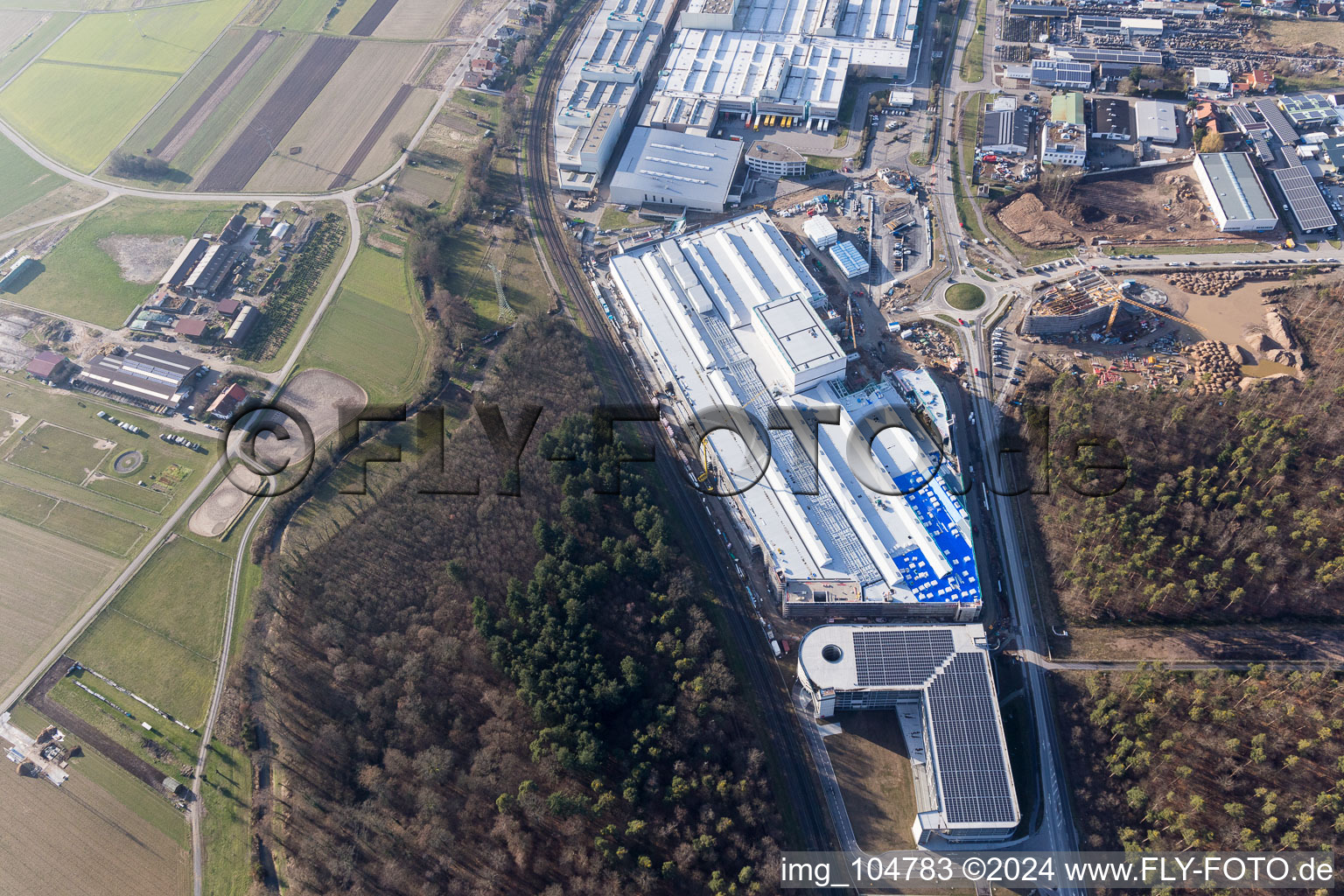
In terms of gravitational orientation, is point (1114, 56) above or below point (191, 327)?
above

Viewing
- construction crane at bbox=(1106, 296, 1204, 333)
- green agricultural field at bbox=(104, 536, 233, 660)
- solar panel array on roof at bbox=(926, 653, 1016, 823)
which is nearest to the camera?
solar panel array on roof at bbox=(926, 653, 1016, 823)

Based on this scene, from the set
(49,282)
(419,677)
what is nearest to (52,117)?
(49,282)

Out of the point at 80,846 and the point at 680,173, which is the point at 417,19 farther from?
the point at 80,846

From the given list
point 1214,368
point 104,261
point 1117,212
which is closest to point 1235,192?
point 1117,212

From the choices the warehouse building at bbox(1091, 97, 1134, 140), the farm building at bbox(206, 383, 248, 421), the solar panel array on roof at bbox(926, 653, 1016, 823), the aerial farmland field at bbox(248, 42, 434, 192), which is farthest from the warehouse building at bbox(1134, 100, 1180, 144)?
the farm building at bbox(206, 383, 248, 421)

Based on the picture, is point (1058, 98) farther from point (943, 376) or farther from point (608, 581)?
point (608, 581)

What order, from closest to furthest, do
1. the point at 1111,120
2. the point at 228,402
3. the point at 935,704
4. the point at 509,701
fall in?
the point at 935,704 < the point at 509,701 < the point at 228,402 < the point at 1111,120

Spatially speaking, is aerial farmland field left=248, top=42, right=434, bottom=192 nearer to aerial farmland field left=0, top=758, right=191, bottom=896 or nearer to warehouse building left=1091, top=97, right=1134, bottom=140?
aerial farmland field left=0, top=758, right=191, bottom=896
